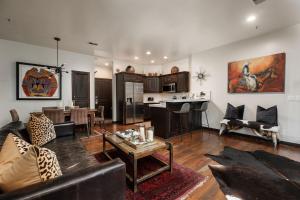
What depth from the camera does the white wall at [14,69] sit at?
3986 millimetres

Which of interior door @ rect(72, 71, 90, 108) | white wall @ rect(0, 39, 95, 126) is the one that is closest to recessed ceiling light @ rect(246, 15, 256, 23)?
interior door @ rect(72, 71, 90, 108)

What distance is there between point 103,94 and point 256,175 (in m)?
6.47

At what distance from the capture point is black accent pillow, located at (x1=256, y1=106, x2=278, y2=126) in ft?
11.1

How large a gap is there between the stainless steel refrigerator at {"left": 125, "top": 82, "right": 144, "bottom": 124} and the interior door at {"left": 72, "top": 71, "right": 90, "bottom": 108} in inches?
58.1

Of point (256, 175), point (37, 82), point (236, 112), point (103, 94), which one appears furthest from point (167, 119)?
point (103, 94)

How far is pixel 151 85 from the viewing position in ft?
22.4

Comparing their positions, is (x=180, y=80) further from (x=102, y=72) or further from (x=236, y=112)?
(x=102, y=72)

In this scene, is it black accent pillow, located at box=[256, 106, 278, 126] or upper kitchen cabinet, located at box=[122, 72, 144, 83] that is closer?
black accent pillow, located at box=[256, 106, 278, 126]

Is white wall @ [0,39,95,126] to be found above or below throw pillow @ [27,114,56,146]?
above

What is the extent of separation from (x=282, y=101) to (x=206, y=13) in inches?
Result: 111

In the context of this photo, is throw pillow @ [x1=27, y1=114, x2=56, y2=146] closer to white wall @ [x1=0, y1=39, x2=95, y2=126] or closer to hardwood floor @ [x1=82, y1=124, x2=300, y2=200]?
hardwood floor @ [x1=82, y1=124, x2=300, y2=200]

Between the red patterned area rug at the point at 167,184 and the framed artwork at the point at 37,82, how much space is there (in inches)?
152

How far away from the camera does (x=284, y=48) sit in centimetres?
Answer: 342

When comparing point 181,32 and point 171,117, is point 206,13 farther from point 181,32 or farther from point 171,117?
point 171,117
